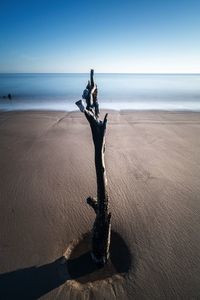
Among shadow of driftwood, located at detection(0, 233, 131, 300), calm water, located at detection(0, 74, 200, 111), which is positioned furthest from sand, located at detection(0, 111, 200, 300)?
calm water, located at detection(0, 74, 200, 111)

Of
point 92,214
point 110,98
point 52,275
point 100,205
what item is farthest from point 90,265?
point 110,98

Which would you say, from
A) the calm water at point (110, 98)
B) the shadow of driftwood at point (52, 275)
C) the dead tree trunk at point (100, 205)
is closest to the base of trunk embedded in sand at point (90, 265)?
the shadow of driftwood at point (52, 275)

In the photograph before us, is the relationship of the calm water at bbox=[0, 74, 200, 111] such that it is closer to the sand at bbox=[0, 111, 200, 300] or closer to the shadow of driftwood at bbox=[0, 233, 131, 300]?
the sand at bbox=[0, 111, 200, 300]

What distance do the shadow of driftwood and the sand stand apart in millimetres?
22

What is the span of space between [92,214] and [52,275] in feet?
8.03

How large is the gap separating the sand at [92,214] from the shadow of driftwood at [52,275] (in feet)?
0.07

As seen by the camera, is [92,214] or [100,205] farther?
[92,214]

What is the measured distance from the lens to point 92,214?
25.0ft

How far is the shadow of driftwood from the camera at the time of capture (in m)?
5.08

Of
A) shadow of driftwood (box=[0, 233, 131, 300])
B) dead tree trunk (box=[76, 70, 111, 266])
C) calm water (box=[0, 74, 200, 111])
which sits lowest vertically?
shadow of driftwood (box=[0, 233, 131, 300])

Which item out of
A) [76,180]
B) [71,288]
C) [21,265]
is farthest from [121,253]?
[76,180]

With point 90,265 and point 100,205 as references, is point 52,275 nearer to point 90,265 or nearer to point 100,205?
point 90,265

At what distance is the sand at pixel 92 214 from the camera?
17.3ft

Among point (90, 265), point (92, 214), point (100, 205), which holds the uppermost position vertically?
point (100, 205)
